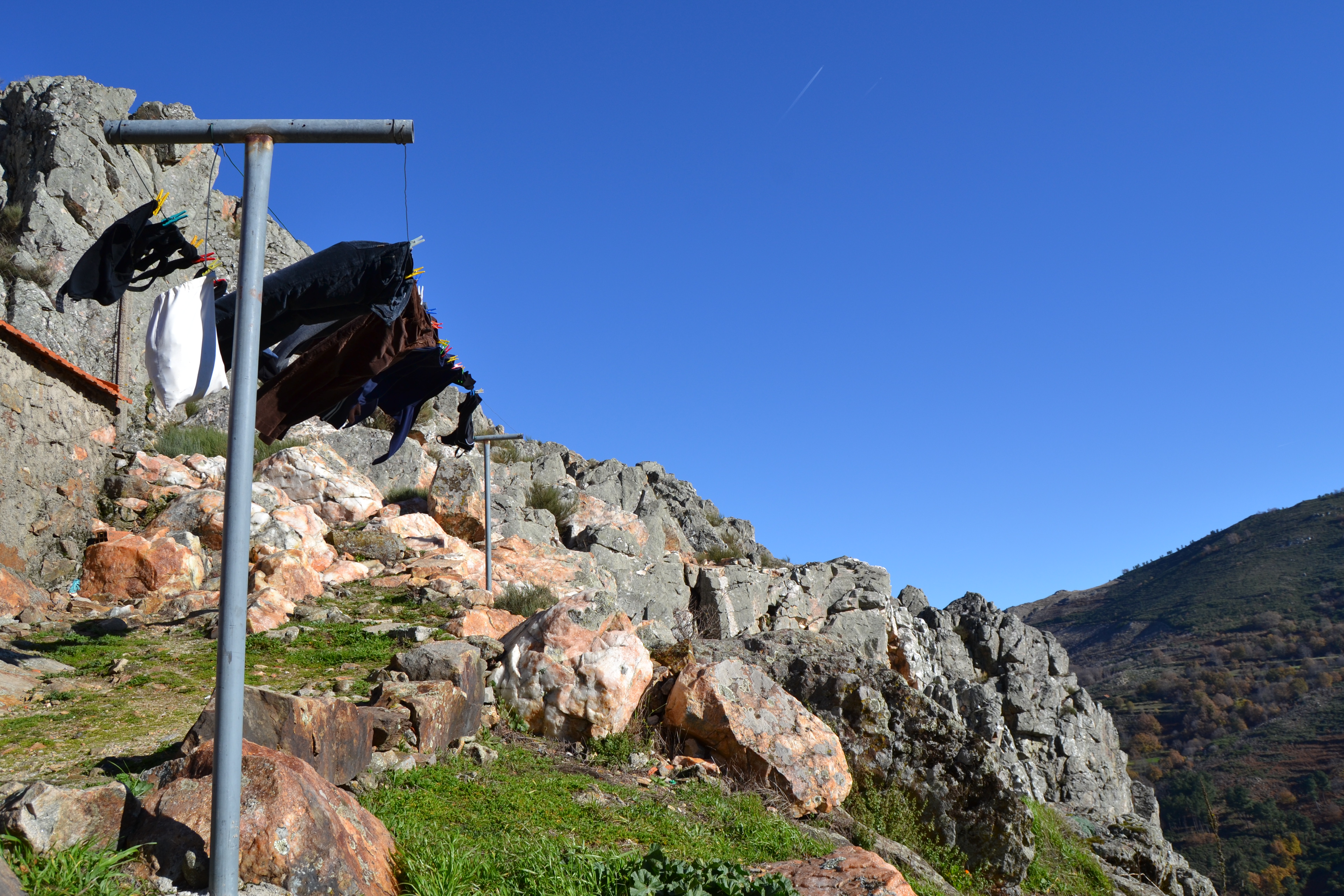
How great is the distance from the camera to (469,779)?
742 cm

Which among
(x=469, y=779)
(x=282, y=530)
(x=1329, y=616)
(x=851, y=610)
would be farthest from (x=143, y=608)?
(x=1329, y=616)

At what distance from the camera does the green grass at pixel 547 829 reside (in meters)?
5.12

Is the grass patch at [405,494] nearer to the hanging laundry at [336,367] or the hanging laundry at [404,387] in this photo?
the hanging laundry at [404,387]

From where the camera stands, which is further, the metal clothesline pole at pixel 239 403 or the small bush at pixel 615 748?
the small bush at pixel 615 748

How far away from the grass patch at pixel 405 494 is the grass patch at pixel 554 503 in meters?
3.10

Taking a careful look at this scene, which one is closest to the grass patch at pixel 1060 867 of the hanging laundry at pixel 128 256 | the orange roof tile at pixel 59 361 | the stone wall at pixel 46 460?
the hanging laundry at pixel 128 256

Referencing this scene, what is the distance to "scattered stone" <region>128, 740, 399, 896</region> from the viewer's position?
4.32m

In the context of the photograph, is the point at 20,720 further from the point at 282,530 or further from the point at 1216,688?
the point at 1216,688

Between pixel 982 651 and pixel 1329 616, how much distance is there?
180 ft

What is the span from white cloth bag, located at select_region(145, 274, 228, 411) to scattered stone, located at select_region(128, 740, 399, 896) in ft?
8.57

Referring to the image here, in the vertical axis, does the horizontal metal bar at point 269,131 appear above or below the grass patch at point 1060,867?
above

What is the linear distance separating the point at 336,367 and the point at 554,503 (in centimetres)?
1572

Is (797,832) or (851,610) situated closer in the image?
(797,832)

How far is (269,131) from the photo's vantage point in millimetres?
4871
